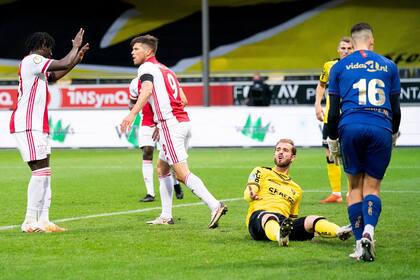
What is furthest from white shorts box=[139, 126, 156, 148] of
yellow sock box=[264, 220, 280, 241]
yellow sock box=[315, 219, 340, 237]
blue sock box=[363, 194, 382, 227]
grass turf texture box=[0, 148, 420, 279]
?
blue sock box=[363, 194, 382, 227]

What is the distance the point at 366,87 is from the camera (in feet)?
27.0

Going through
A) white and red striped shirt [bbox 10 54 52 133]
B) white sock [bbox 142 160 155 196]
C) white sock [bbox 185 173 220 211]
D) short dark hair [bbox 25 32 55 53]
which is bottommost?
white sock [bbox 142 160 155 196]

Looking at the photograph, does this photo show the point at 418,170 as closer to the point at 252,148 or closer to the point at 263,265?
the point at 252,148

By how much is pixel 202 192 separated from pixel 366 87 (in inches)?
113

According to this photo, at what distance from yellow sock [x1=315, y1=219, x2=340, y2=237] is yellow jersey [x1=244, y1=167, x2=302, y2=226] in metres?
0.48

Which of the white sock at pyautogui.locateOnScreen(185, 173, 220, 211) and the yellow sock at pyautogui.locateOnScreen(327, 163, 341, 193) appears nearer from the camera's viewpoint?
the white sock at pyautogui.locateOnScreen(185, 173, 220, 211)

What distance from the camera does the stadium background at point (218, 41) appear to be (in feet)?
120

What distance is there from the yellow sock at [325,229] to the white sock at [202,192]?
64.5 inches

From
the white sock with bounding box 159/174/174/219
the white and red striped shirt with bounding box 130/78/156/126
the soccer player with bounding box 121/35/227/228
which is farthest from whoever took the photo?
the white and red striped shirt with bounding box 130/78/156/126

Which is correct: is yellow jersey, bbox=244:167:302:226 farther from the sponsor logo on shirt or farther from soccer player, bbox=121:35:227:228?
the sponsor logo on shirt

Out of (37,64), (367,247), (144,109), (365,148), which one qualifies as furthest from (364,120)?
(144,109)

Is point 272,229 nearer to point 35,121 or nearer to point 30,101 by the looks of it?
point 35,121

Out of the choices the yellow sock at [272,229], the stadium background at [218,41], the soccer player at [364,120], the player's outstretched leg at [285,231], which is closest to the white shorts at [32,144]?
the yellow sock at [272,229]

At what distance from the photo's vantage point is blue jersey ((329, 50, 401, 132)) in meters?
8.22
